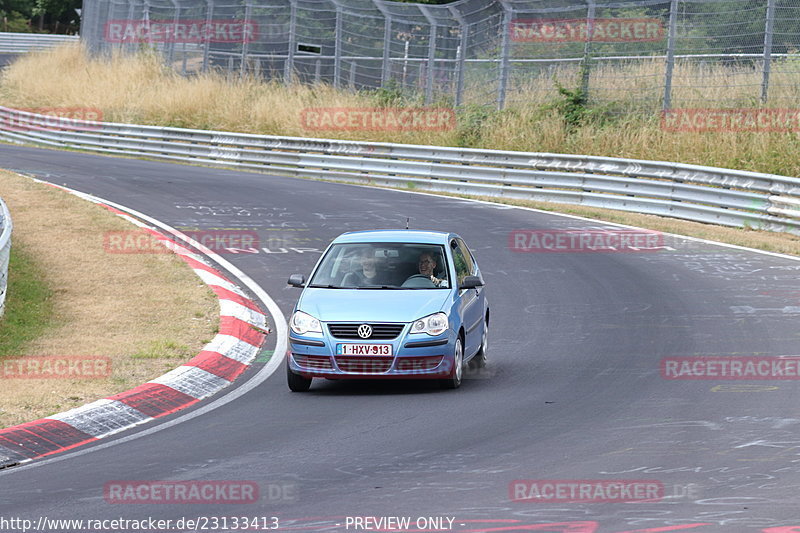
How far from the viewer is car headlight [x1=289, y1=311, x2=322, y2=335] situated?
10984mm

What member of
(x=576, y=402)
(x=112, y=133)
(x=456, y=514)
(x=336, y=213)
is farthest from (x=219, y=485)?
(x=112, y=133)

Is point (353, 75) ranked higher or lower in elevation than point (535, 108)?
higher

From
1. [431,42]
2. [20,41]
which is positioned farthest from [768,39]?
[20,41]

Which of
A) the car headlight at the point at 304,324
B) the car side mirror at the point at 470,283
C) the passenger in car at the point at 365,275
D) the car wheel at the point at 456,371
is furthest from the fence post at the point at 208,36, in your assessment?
the car wheel at the point at 456,371

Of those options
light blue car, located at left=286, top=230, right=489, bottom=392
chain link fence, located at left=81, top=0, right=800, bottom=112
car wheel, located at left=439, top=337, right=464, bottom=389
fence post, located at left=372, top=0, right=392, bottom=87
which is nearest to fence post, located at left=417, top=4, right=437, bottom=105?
chain link fence, located at left=81, top=0, right=800, bottom=112

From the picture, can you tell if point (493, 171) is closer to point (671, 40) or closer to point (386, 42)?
point (671, 40)

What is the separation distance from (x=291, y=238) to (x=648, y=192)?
25.5 ft

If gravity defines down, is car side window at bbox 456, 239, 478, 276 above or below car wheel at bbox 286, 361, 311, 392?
above

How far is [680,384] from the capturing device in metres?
11.0

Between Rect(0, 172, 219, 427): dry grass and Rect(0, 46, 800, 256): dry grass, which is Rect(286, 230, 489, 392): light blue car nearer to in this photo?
Rect(0, 172, 219, 427): dry grass

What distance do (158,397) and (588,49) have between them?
2074cm

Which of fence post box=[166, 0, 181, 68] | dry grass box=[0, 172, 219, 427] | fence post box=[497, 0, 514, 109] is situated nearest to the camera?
dry grass box=[0, 172, 219, 427]

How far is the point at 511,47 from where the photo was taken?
30.6m

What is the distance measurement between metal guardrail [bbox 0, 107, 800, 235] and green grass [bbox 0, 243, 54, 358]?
484 inches
